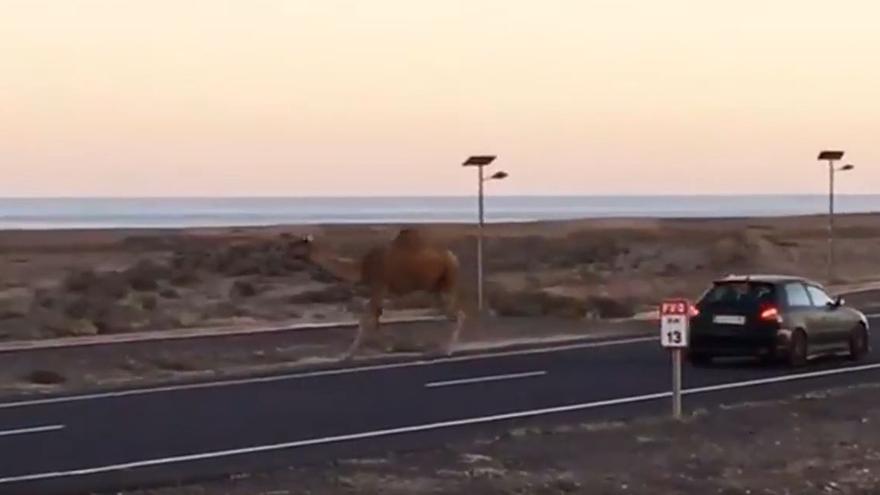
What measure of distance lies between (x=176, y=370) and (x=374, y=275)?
445 cm

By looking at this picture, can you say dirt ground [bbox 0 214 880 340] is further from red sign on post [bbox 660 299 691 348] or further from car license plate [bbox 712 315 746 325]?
red sign on post [bbox 660 299 691 348]

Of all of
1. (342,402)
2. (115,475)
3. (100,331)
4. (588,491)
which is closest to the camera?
(588,491)

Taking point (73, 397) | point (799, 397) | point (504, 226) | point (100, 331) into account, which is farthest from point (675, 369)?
point (504, 226)

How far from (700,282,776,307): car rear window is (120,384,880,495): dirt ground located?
9.35m

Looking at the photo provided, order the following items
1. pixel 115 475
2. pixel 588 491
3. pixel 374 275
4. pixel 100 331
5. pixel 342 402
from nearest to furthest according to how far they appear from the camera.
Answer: pixel 588 491 → pixel 115 475 → pixel 342 402 → pixel 374 275 → pixel 100 331

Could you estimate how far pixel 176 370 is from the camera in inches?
1163

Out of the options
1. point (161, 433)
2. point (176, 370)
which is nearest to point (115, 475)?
point (161, 433)

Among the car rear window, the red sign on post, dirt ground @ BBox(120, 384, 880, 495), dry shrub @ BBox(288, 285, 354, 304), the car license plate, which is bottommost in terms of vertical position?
dry shrub @ BBox(288, 285, 354, 304)

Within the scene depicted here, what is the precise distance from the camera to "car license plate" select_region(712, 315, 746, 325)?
98.7 feet

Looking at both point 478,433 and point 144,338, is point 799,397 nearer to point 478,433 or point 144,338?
point 478,433

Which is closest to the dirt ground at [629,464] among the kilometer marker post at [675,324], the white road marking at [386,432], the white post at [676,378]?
Answer: the white post at [676,378]

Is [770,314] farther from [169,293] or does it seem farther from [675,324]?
[169,293]

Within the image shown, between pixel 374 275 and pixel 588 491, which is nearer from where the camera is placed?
pixel 588 491

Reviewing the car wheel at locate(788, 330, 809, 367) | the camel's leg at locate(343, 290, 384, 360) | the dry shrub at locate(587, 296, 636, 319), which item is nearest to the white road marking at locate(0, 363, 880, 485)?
the car wheel at locate(788, 330, 809, 367)
